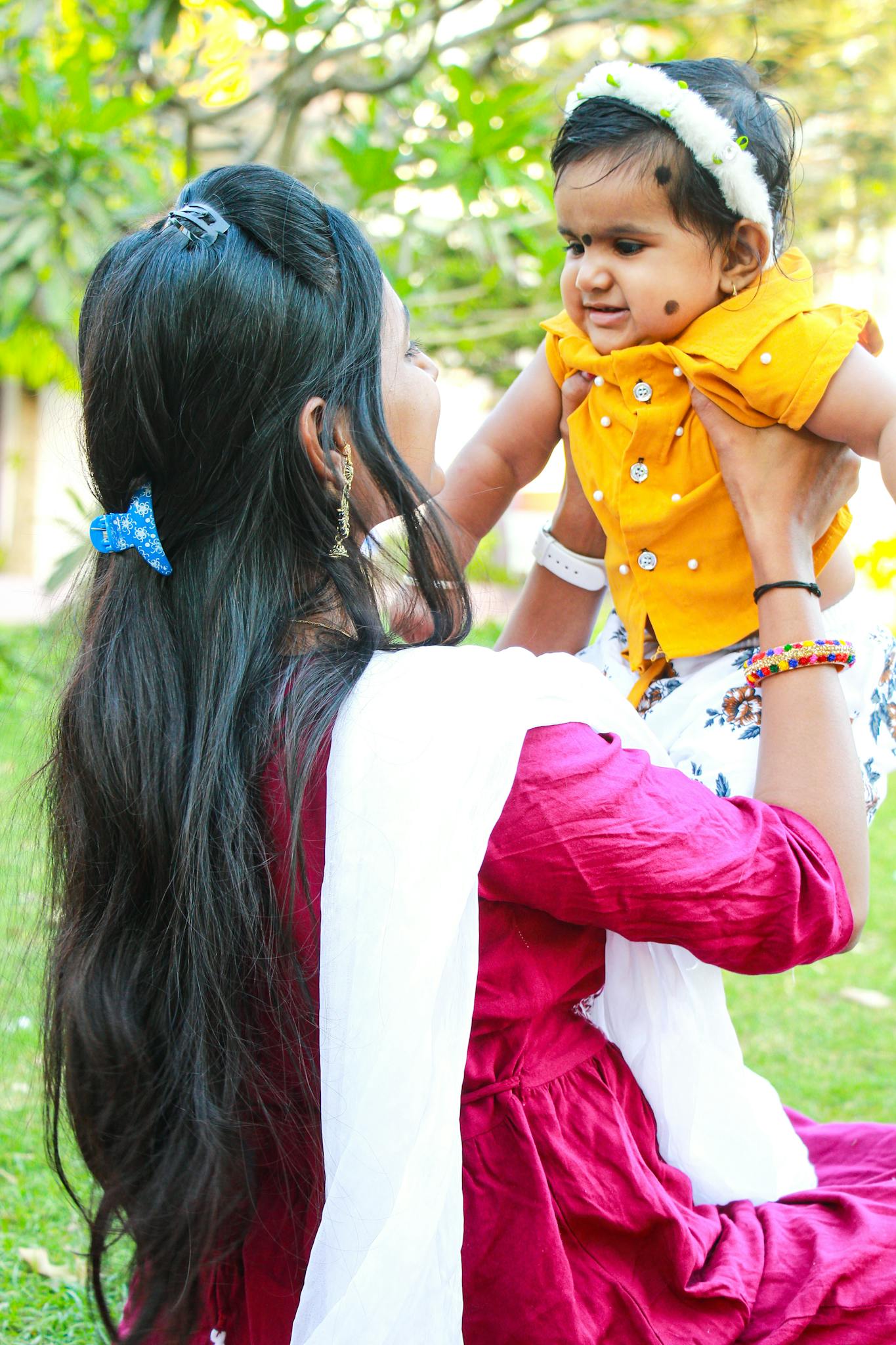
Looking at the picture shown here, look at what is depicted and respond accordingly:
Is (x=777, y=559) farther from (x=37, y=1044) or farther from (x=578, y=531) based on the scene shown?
(x=37, y=1044)

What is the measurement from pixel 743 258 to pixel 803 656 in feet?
1.97

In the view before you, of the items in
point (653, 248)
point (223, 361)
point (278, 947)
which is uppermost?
point (653, 248)

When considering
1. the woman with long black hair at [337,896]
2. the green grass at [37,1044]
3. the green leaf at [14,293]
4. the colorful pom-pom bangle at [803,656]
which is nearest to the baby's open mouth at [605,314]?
the woman with long black hair at [337,896]

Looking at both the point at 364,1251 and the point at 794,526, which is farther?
the point at 794,526

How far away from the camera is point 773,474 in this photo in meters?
1.67

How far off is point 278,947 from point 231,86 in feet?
15.1

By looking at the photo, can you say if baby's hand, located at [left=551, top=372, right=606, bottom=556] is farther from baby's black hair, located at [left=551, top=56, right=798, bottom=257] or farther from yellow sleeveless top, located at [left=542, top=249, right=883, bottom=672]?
baby's black hair, located at [left=551, top=56, right=798, bottom=257]

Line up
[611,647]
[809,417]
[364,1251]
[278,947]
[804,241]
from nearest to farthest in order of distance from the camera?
[364,1251], [278,947], [809,417], [611,647], [804,241]

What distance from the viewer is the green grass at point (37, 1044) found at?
180 centimetres

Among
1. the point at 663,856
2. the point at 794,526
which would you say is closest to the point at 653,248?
the point at 794,526

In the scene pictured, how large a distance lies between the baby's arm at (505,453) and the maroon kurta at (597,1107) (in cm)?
76

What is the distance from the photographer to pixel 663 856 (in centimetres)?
130

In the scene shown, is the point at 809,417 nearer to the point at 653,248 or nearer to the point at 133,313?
the point at 653,248

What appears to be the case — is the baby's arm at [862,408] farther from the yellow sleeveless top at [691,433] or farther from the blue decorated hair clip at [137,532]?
the blue decorated hair clip at [137,532]
